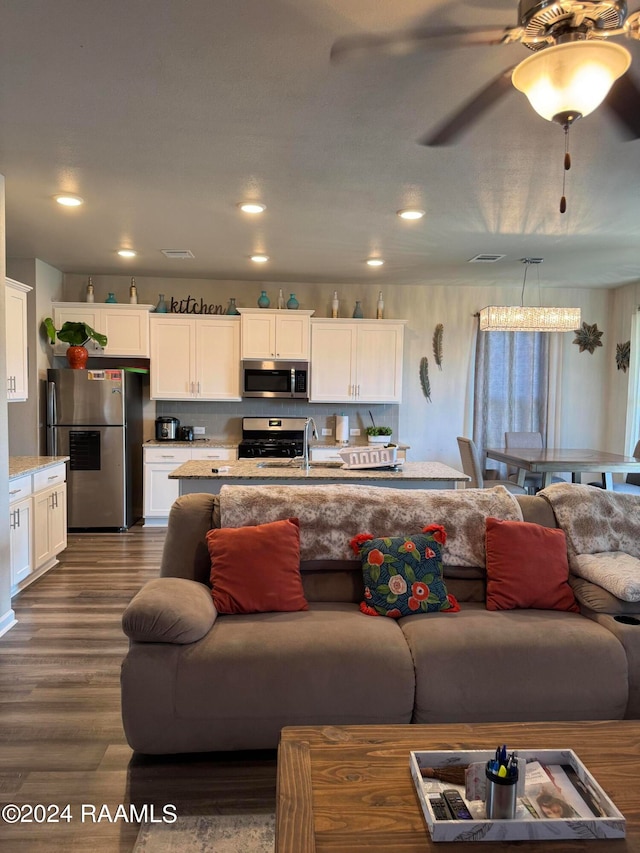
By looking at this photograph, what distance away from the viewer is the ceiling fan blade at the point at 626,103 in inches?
71.0

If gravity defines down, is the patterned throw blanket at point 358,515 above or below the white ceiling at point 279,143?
below

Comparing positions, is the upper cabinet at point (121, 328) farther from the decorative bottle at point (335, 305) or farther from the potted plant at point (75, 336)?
the decorative bottle at point (335, 305)

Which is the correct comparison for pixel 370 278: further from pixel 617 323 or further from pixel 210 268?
pixel 617 323

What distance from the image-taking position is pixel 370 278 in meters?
6.06

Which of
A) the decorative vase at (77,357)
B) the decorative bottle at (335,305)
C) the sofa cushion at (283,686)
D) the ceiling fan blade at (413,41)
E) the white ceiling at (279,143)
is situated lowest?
the sofa cushion at (283,686)

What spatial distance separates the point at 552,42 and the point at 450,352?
4.94 m

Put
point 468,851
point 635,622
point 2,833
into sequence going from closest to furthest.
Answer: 1. point 468,851
2. point 2,833
3. point 635,622

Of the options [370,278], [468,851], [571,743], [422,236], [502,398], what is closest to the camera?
[468,851]

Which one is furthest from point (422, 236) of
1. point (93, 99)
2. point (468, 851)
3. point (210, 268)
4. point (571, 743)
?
point (468, 851)

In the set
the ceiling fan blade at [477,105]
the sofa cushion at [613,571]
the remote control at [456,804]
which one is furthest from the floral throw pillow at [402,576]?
the ceiling fan blade at [477,105]

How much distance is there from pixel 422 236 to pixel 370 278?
5.66 feet

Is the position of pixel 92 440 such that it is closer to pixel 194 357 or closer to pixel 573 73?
pixel 194 357

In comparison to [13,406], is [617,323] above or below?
above

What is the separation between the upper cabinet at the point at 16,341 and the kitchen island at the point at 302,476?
1.31m
